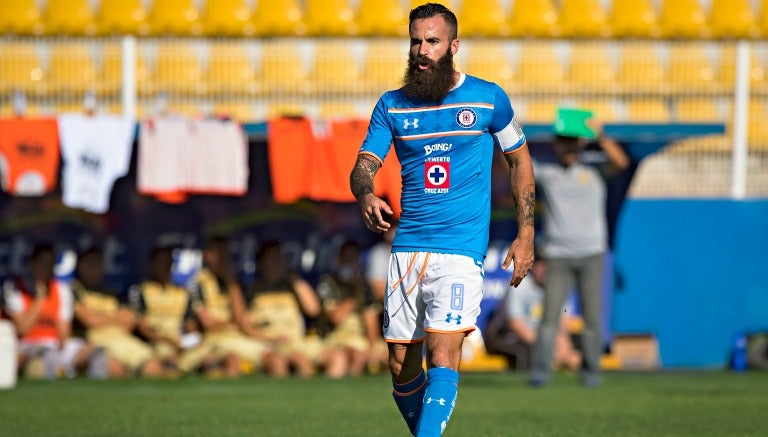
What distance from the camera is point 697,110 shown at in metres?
16.9

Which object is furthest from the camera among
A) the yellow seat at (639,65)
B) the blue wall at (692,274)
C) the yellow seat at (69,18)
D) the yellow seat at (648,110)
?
the yellow seat at (639,65)

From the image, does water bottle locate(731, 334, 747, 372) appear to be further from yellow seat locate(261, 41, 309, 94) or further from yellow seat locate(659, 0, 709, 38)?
yellow seat locate(261, 41, 309, 94)

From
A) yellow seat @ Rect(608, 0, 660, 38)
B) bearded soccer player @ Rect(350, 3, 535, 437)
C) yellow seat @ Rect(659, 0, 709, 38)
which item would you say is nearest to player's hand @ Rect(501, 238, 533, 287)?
bearded soccer player @ Rect(350, 3, 535, 437)

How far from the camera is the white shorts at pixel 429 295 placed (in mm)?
6480

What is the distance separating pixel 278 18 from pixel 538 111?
338 centimetres

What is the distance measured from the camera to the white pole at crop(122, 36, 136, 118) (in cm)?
1509

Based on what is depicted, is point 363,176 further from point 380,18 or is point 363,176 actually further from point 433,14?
point 380,18

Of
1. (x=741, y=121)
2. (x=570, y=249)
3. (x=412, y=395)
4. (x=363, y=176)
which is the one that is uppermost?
(x=363, y=176)

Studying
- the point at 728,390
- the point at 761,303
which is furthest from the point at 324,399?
the point at 761,303

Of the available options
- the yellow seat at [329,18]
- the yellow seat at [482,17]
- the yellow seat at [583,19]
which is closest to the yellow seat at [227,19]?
the yellow seat at [329,18]

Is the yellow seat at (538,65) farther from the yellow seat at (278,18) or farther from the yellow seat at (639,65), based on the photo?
the yellow seat at (278,18)

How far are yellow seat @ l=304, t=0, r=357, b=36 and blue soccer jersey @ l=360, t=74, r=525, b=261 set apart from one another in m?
10.5

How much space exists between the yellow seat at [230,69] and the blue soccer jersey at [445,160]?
10093mm

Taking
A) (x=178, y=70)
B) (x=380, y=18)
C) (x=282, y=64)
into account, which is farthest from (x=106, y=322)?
(x=380, y=18)
